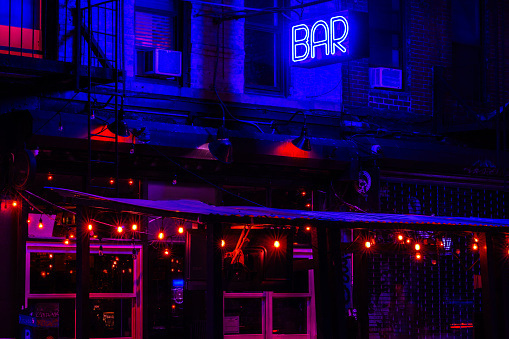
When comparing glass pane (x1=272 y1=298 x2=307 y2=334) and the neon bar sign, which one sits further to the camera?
glass pane (x1=272 y1=298 x2=307 y2=334)

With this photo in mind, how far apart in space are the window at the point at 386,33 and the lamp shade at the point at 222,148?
431cm

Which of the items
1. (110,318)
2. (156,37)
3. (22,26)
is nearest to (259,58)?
(156,37)

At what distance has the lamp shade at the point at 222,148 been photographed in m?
13.3

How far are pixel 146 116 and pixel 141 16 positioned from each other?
173 cm

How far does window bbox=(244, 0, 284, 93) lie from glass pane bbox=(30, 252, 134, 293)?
3.89 m

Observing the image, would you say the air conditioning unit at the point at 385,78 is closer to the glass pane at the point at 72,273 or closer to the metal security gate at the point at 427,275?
the metal security gate at the point at 427,275

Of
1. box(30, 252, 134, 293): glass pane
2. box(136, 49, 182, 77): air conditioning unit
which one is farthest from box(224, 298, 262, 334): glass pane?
box(136, 49, 182, 77): air conditioning unit

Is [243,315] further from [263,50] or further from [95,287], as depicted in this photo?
[263,50]

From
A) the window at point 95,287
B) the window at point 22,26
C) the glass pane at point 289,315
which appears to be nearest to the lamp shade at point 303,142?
the glass pane at point 289,315

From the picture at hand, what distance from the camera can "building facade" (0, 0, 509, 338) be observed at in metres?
12.4

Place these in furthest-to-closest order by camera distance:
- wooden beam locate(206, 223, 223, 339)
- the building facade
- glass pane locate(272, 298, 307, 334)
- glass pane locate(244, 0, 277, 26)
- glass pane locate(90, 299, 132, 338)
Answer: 1. glass pane locate(244, 0, 277, 26)
2. glass pane locate(272, 298, 307, 334)
3. glass pane locate(90, 299, 132, 338)
4. the building facade
5. wooden beam locate(206, 223, 223, 339)

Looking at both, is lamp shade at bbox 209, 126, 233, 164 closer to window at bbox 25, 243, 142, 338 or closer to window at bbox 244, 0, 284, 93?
window at bbox 244, 0, 284, 93

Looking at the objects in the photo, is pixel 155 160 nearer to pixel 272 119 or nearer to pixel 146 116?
pixel 146 116

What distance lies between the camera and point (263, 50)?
603 inches
